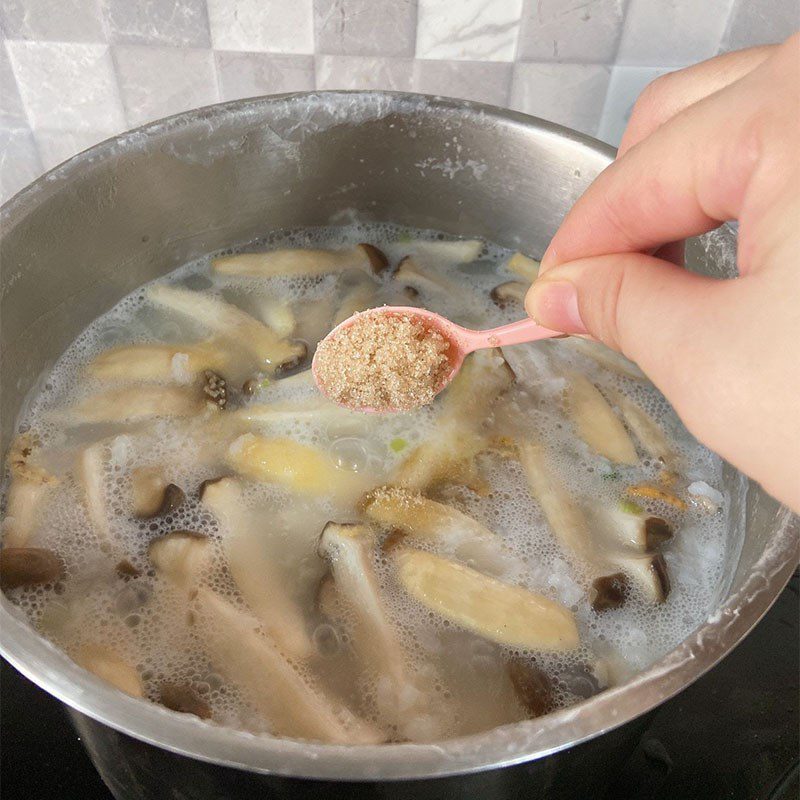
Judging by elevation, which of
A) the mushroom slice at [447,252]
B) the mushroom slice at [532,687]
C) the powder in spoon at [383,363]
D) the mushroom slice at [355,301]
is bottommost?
the mushroom slice at [532,687]

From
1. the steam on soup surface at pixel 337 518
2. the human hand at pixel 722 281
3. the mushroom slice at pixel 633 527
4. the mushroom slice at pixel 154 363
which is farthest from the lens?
the mushroom slice at pixel 154 363

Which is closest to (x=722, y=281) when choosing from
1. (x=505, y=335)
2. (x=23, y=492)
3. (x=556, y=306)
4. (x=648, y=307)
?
(x=648, y=307)

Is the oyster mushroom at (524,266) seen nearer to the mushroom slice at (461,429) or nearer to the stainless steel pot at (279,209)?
the stainless steel pot at (279,209)

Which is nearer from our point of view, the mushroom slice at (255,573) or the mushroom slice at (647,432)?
the mushroom slice at (255,573)

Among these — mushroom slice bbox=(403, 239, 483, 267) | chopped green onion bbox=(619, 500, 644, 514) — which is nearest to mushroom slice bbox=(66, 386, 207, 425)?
mushroom slice bbox=(403, 239, 483, 267)

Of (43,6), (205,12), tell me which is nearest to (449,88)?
(205,12)

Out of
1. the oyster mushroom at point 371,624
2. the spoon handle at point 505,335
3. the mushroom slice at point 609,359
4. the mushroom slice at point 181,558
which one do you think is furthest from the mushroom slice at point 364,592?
the mushroom slice at point 609,359

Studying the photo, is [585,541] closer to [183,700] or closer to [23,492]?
[183,700]

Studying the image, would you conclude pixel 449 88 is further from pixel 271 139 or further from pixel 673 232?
pixel 673 232
